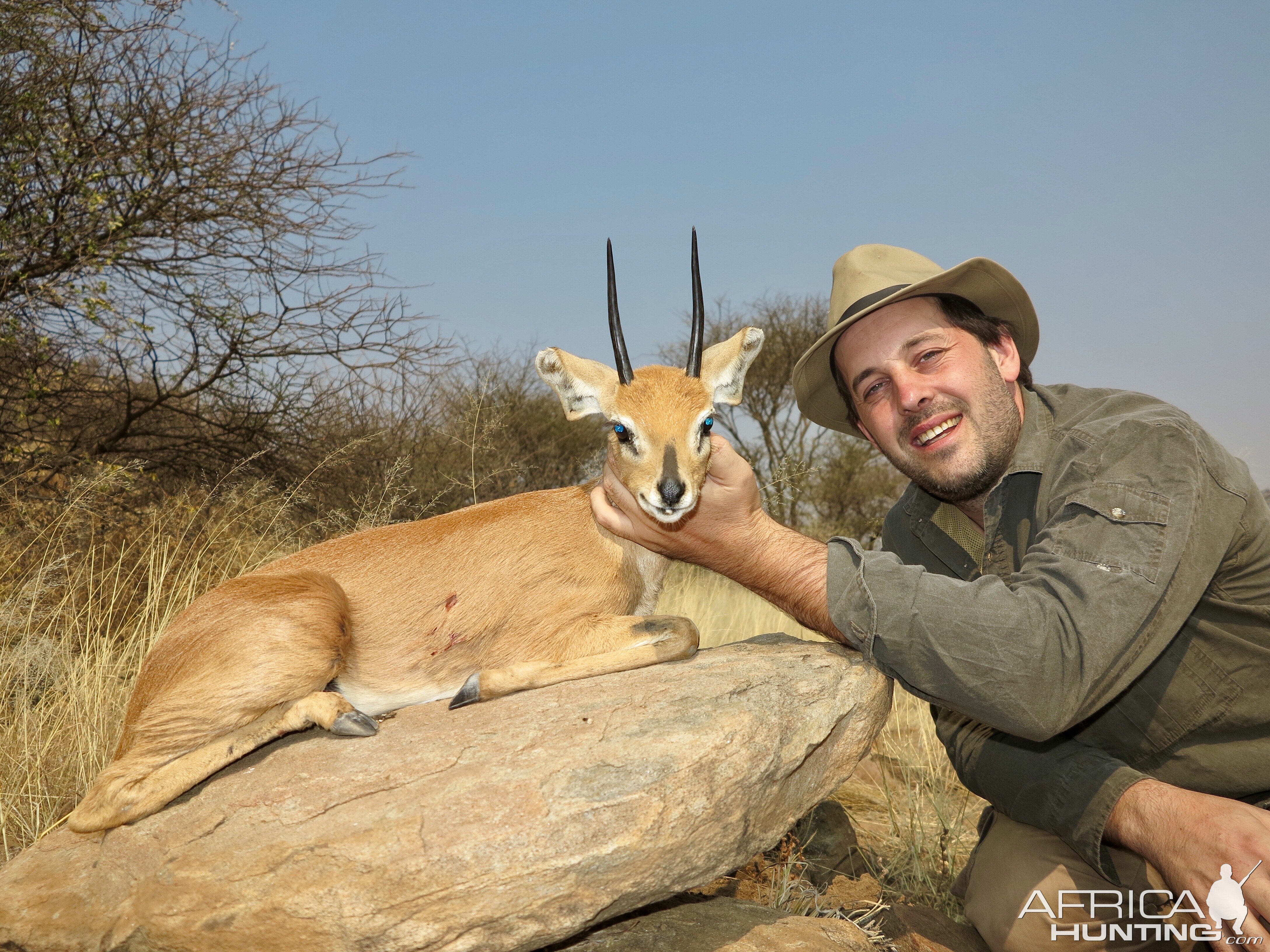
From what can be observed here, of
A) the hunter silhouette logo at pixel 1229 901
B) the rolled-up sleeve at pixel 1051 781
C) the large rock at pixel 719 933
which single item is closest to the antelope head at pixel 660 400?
the large rock at pixel 719 933

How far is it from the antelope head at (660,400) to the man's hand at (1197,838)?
2.59 meters

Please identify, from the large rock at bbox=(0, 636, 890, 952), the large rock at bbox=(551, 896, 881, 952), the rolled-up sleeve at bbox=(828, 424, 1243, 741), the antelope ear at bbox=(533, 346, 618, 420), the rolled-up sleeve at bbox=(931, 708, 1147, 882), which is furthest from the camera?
the antelope ear at bbox=(533, 346, 618, 420)

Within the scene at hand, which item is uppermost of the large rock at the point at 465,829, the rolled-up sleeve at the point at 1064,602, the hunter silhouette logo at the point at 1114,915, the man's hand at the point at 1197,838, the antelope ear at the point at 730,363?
the antelope ear at the point at 730,363

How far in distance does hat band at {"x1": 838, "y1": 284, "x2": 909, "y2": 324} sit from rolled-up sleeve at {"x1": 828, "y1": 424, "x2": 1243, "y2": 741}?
1.55m

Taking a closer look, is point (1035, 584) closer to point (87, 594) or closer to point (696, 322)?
point (696, 322)

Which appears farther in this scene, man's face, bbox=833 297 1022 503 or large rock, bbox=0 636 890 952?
man's face, bbox=833 297 1022 503

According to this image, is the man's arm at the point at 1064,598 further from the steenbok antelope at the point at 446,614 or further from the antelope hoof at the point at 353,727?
the antelope hoof at the point at 353,727

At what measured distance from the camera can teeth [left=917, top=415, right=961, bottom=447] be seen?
15.6 feet

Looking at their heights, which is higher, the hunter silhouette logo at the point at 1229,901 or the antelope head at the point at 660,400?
the antelope head at the point at 660,400

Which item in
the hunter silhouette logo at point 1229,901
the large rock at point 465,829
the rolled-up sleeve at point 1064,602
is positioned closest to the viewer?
the large rock at point 465,829

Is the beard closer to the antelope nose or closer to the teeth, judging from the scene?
the teeth

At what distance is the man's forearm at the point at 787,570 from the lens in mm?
4070

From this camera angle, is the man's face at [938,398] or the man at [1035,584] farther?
the man's face at [938,398]

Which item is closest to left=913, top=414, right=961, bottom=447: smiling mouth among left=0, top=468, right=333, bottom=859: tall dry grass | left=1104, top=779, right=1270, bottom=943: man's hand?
left=1104, top=779, right=1270, bottom=943: man's hand
